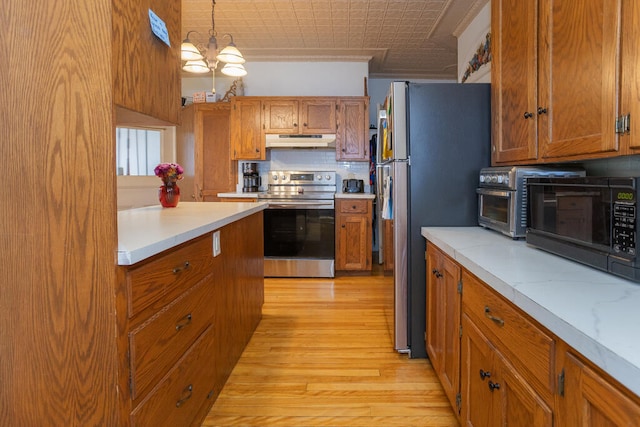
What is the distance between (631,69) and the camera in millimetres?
1074

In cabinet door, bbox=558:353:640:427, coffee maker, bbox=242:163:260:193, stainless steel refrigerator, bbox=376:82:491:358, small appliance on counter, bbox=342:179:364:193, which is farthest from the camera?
coffee maker, bbox=242:163:260:193

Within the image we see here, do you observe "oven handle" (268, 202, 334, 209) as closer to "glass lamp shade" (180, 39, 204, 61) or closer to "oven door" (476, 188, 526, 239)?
"glass lamp shade" (180, 39, 204, 61)

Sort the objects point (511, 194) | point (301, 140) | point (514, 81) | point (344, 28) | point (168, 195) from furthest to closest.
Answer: point (301, 140) < point (344, 28) < point (168, 195) < point (514, 81) < point (511, 194)

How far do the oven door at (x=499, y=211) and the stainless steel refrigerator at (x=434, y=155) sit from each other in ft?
0.51

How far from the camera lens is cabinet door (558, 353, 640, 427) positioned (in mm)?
625

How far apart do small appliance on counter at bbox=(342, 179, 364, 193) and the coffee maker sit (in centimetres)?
112

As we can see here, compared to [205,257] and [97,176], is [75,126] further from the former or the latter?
[205,257]

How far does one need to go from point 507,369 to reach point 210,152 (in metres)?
4.47

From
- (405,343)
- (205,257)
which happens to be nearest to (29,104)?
(205,257)

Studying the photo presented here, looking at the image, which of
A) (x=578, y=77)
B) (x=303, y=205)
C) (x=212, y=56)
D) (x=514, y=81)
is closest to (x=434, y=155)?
(x=514, y=81)

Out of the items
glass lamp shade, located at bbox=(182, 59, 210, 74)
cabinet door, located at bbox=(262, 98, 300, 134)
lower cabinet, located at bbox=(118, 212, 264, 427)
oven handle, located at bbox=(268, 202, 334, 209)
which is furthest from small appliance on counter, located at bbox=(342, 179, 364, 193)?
lower cabinet, located at bbox=(118, 212, 264, 427)

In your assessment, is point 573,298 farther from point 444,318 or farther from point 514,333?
point 444,318

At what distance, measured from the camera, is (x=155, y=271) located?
125cm

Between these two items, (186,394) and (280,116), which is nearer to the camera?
(186,394)
